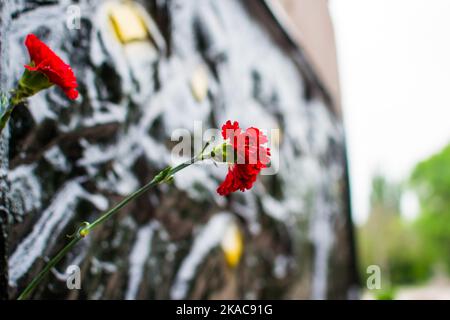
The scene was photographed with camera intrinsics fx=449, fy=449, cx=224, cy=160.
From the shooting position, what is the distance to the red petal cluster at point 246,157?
2.43 ft

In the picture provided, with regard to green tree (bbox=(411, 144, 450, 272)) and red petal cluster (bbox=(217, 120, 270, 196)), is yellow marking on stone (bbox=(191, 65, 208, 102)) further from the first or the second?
green tree (bbox=(411, 144, 450, 272))

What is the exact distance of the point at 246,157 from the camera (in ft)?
2.43

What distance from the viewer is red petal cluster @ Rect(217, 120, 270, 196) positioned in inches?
29.2

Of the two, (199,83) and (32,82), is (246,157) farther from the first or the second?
(199,83)

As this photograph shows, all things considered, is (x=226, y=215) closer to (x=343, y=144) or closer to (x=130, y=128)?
(x=130, y=128)

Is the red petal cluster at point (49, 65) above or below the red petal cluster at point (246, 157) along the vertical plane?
above

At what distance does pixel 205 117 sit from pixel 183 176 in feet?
1.00

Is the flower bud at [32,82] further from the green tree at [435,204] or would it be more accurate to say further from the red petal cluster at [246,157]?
the green tree at [435,204]

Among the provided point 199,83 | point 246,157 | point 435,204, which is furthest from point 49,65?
point 435,204

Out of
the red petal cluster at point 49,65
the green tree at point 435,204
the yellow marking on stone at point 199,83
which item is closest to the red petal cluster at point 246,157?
the red petal cluster at point 49,65

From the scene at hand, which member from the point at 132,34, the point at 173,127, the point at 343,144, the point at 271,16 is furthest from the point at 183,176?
the point at 343,144
